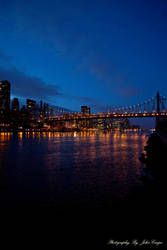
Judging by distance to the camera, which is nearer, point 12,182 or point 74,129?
point 12,182

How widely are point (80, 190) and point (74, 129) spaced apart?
145 m

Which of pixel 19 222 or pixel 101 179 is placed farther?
pixel 101 179

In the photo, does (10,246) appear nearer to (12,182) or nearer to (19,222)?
(19,222)

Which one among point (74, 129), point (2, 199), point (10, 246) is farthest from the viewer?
point (74, 129)

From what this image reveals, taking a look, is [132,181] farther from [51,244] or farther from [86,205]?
[51,244]

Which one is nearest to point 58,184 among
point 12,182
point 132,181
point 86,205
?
point 12,182

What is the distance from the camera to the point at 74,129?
495 feet

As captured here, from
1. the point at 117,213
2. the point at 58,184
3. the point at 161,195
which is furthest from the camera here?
the point at 58,184

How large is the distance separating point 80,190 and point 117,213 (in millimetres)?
1986

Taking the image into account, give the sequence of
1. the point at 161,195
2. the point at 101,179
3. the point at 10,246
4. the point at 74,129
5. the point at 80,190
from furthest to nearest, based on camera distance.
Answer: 1. the point at 74,129
2. the point at 101,179
3. the point at 80,190
4. the point at 161,195
5. the point at 10,246

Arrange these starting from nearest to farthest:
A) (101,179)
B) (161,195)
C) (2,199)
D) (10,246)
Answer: (10,246) < (161,195) < (2,199) < (101,179)

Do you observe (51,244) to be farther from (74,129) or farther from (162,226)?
(74,129)

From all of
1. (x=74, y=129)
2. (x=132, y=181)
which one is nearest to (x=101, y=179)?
(x=132, y=181)

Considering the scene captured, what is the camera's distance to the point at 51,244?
319cm
